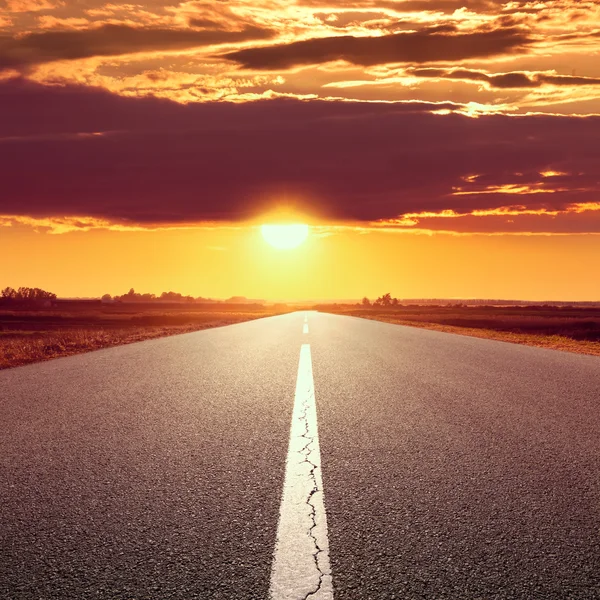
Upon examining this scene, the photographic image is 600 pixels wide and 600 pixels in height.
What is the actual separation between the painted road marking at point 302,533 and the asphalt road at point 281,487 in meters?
0.06

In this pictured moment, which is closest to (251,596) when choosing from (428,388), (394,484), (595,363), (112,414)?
(394,484)

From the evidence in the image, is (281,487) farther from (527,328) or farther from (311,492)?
(527,328)

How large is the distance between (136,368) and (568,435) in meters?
8.04

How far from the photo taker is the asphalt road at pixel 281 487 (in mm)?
2943

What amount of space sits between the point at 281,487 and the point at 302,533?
2.94 feet

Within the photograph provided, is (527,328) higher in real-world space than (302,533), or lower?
lower

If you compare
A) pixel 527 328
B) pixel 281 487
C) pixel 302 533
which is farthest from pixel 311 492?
Answer: pixel 527 328

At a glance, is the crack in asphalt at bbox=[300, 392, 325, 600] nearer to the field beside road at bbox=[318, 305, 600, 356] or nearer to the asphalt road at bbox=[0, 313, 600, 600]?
the asphalt road at bbox=[0, 313, 600, 600]

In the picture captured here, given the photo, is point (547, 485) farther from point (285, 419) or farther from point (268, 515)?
point (285, 419)

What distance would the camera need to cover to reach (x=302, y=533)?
3445 millimetres

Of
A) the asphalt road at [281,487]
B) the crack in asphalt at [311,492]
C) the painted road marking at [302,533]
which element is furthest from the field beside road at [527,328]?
the painted road marking at [302,533]

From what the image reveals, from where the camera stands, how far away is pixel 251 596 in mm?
2730

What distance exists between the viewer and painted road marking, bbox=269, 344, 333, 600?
2.82 metres

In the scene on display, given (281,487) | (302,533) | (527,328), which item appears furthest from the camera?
(527,328)
